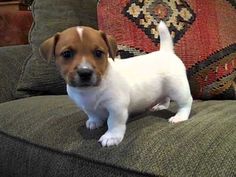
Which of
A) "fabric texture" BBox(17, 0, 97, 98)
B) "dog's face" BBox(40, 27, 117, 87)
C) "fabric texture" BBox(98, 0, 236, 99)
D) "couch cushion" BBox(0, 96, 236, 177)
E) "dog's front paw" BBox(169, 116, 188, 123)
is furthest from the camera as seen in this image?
"fabric texture" BBox(17, 0, 97, 98)

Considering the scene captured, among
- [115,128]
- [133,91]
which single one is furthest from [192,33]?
[115,128]

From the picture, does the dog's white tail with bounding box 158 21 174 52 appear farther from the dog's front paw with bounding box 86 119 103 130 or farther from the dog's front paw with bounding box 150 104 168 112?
the dog's front paw with bounding box 86 119 103 130

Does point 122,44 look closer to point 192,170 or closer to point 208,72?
point 208,72

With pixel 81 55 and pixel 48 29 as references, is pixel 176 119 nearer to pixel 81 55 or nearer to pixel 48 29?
pixel 81 55

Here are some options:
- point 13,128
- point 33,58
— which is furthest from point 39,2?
point 13,128

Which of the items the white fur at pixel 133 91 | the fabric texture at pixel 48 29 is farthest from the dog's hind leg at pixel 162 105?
the fabric texture at pixel 48 29

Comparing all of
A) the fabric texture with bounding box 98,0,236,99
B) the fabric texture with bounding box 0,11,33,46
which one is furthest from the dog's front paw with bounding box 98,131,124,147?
the fabric texture with bounding box 0,11,33,46

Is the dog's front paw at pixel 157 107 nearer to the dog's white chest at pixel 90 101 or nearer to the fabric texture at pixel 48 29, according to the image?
the dog's white chest at pixel 90 101
